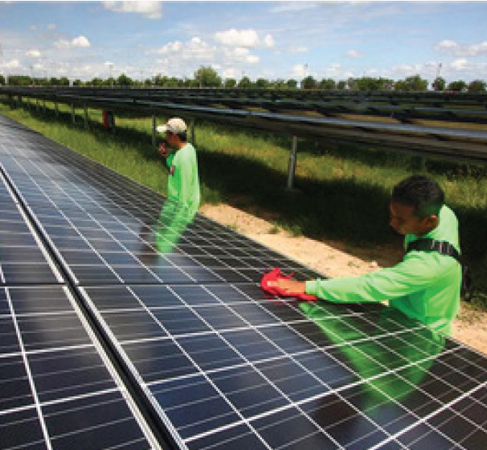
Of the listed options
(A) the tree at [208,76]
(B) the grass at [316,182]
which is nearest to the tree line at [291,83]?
(A) the tree at [208,76]

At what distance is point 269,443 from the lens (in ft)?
4.67

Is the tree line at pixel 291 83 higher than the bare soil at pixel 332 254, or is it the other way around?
the tree line at pixel 291 83

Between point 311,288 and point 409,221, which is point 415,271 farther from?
point 311,288

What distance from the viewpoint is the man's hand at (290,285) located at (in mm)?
2746

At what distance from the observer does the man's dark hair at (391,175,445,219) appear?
243 cm

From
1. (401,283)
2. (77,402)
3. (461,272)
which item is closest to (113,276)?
(77,402)

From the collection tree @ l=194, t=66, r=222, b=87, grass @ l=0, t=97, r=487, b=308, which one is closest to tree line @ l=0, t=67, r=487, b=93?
tree @ l=194, t=66, r=222, b=87

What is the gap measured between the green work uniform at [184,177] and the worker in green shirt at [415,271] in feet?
9.87

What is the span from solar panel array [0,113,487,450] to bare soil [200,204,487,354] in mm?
4257

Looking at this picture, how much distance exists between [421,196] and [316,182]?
11.3 metres

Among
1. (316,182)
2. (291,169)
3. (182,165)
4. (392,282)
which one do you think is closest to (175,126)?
(182,165)

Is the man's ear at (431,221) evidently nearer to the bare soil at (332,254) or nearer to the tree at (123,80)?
the bare soil at (332,254)

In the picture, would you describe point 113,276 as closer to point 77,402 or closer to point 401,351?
point 77,402

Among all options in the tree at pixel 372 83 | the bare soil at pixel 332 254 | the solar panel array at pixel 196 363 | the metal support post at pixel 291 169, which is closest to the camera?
the solar panel array at pixel 196 363
